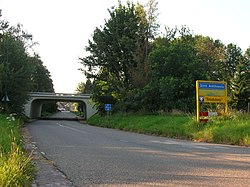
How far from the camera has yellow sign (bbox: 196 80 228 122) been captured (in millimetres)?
23297

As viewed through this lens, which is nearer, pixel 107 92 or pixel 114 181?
pixel 114 181

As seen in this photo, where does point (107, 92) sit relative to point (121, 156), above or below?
above

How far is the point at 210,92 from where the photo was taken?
23.7 meters

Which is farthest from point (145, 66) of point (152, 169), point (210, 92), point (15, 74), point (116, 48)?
point (152, 169)

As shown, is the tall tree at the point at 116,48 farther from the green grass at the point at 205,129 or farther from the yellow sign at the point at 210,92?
the yellow sign at the point at 210,92

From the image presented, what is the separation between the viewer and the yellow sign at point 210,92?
2330cm

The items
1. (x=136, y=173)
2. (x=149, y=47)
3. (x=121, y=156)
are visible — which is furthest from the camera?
(x=149, y=47)

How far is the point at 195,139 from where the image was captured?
2086 centimetres

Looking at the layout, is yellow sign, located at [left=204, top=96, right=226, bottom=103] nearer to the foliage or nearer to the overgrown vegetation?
the overgrown vegetation

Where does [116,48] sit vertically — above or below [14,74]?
above

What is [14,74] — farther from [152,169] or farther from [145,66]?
[152,169]

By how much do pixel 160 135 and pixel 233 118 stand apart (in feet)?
17.8

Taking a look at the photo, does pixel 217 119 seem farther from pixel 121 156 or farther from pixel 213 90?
pixel 121 156

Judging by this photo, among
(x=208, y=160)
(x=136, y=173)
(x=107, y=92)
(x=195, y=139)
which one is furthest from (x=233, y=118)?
(x=107, y=92)
